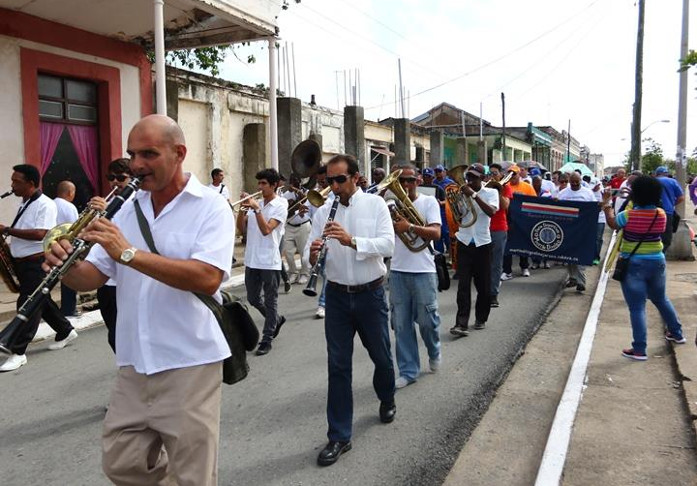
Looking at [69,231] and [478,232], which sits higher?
[69,231]

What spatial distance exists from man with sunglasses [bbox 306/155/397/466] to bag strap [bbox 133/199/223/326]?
1443 mm

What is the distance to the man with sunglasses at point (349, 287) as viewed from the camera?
13.0 feet

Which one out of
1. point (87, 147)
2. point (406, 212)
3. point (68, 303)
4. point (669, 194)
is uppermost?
point (87, 147)

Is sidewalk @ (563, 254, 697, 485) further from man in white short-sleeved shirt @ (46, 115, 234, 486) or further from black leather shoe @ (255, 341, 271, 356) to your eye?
black leather shoe @ (255, 341, 271, 356)

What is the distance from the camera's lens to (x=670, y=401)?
4.94 metres

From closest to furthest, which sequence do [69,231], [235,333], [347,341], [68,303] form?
[69,231]
[235,333]
[347,341]
[68,303]

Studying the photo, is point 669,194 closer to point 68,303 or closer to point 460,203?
point 460,203

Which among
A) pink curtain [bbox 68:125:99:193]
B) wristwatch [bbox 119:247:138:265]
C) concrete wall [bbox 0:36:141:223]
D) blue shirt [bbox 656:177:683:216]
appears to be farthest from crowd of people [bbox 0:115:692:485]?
pink curtain [bbox 68:125:99:193]

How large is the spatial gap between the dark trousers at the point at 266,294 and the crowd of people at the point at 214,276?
0.02m

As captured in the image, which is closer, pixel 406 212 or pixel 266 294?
pixel 406 212

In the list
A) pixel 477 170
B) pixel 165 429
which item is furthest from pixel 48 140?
pixel 165 429

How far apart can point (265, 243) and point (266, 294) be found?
1.79 ft

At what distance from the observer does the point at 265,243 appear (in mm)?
6566

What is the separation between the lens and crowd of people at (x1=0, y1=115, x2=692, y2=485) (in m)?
2.41
